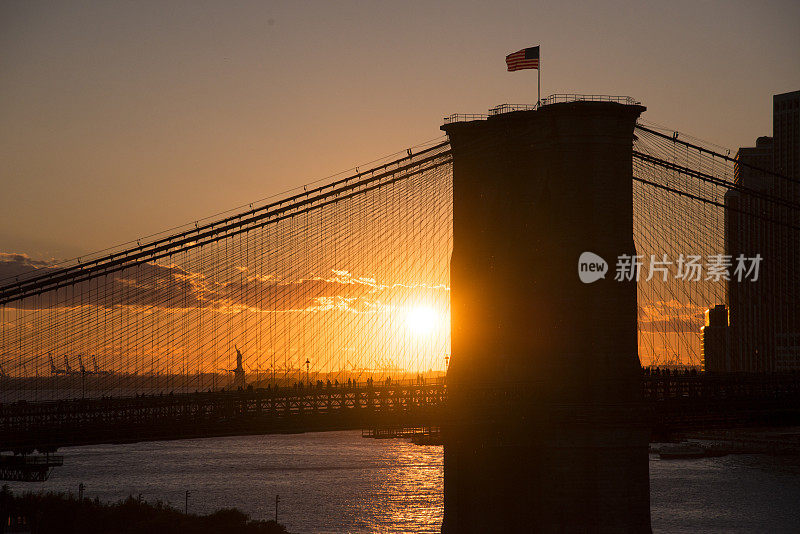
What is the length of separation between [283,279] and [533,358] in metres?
17.0

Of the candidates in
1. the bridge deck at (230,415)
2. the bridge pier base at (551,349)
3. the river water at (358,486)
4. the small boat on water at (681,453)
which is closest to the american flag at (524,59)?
the bridge pier base at (551,349)

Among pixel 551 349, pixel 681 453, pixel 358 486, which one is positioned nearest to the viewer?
pixel 551 349

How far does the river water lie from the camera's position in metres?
91.2

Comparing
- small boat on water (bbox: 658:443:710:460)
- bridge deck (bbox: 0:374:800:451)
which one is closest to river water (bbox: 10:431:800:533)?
small boat on water (bbox: 658:443:710:460)

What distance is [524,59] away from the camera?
49.1 m

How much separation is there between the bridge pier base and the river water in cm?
4150

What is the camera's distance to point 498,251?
155 ft

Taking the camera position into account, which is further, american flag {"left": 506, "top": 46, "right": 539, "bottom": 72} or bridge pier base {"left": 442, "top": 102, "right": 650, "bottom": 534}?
american flag {"left": 506, "top": 46, "right": 539, "bottom": 72}

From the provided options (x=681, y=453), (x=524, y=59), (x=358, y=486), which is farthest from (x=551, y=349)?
(x=681, y=453)

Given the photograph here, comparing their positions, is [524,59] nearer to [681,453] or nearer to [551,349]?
[551,349]

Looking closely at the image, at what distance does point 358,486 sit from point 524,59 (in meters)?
79.3

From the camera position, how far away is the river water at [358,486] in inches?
3593

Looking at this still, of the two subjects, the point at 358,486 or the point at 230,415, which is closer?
the point at 230,415

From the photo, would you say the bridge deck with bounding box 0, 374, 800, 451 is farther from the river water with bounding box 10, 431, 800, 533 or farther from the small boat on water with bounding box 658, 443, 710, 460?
the small boat on water with bounding box 658, 443, 710, 460
